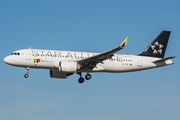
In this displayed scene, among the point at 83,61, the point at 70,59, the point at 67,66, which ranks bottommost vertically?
the point at 67,66

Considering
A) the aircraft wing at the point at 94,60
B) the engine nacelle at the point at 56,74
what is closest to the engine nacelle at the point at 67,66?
the aircraft wing at the point at 94,60

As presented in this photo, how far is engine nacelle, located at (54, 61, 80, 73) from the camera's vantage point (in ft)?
123

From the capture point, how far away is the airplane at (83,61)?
124ft

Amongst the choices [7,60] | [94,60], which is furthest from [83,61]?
[7,60]

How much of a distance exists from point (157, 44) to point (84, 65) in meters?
12.5

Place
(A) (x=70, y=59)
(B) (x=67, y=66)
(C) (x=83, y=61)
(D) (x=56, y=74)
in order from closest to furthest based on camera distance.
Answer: (B) (x=67, y=66) → (C) (x=83, y=61) → (A) (x=70, y=59) → (D) (x=56, y=74)

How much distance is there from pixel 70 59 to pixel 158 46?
13.8m

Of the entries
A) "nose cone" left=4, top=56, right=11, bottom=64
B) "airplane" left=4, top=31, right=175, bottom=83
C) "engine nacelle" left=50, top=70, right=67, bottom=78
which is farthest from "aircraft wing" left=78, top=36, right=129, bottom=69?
"nose cone" left=4, top=56, right=11, bottom=64

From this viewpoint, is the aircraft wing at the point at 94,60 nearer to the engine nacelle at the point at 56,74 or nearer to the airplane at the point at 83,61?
the airplane at the point at 83,61

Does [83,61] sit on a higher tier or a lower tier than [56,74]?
higher

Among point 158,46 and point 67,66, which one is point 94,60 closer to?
point 67,66

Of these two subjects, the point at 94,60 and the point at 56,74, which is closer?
the point at 94,60

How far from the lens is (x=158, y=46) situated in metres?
44.8

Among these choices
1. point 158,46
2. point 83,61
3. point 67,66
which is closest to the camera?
point 67,66
